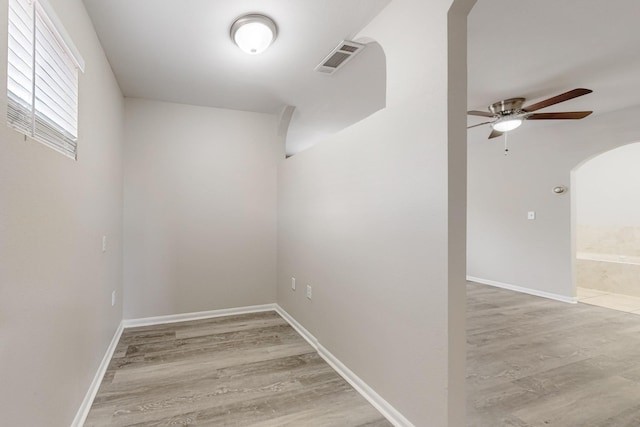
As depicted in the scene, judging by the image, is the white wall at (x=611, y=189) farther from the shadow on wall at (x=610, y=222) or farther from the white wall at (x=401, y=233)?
the white wall at (x=401, y=233)

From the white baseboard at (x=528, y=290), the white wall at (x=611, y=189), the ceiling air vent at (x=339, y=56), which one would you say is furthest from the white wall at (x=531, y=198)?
the ceiling air vent at (x=339, y=56)

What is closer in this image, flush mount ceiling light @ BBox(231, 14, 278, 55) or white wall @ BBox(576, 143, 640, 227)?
flush mount ceiling light @ BBox(231, 14, 278, 55)

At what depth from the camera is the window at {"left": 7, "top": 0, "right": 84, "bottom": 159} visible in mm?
1181

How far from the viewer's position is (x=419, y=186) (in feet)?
5.60

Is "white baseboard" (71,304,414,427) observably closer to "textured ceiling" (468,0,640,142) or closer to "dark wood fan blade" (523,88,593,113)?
"textured ceiling" (468,0,640,142)

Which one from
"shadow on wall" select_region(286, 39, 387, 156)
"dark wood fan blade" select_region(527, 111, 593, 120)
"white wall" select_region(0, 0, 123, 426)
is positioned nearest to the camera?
"white wall" select_region(0, 0, 123, 426)

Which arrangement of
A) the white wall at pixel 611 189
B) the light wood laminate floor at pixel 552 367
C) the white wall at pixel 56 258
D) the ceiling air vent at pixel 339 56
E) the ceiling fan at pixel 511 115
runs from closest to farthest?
the white wall at pixel 56 258
the light wood laminate floor at pixel 552 367
the ceiling air vent at pixel 339 56
the ceiling fan at pixel 511 115
the white wall at pixel 611 189

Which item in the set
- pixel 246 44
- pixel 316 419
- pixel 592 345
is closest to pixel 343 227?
pixel 316 419

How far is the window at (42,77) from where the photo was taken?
118 cm

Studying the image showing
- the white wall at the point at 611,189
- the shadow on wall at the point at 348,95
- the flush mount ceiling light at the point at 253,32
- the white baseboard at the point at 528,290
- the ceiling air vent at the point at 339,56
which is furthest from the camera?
the white wall at the point at 611,189

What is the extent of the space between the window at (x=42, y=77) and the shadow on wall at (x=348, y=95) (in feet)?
5.94

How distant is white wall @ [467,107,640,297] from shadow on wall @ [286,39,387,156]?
2.77 m

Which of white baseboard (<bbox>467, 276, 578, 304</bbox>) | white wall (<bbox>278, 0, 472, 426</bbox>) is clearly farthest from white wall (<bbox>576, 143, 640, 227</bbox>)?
white wall (<bbox>278, 0, 472, 426</bbox>)

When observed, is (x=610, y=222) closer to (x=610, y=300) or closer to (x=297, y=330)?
(x=610, y=300)
